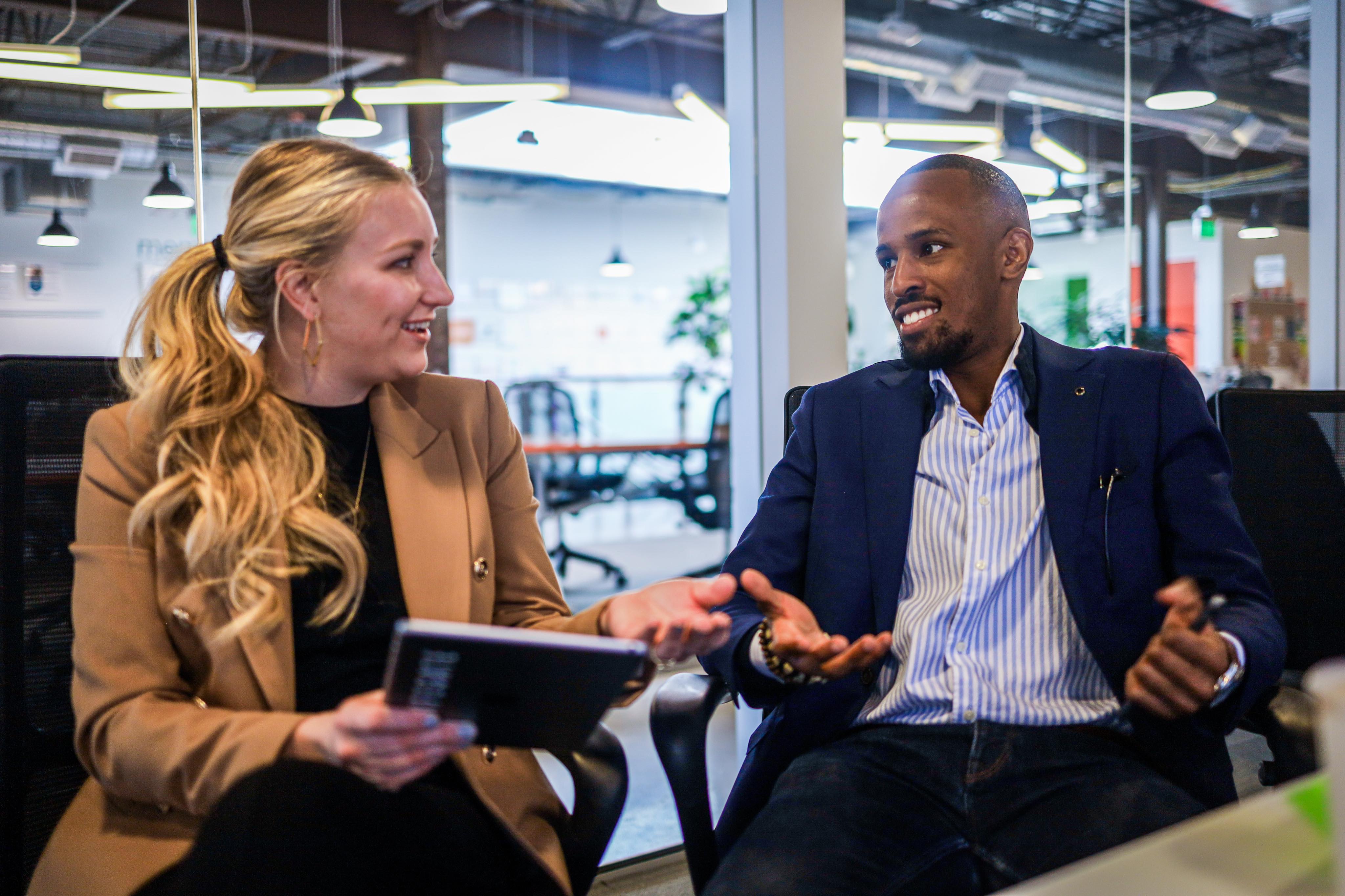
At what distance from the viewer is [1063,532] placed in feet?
4.85

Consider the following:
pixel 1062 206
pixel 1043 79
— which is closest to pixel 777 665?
pixel 1062 206

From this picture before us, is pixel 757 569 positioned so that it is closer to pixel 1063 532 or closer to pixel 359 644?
pixel 1063 532

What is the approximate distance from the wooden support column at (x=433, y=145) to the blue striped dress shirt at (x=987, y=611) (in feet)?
2.68

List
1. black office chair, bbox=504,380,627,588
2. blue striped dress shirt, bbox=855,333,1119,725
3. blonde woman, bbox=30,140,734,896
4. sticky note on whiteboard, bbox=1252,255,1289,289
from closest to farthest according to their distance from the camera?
blonde woman, bbox=30,140,734,896, blue striped dress shirt, bbox=855,333,1119,725, sticky note on whiteboard, bbox=1252,255,1289,289, black office chair, bbox=504,380,627,588

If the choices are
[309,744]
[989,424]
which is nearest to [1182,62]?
[989,424]

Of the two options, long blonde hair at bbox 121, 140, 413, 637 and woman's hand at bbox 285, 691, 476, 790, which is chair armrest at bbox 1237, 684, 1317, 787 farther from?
long blonde hair at bbox 121, 140, 413, 637

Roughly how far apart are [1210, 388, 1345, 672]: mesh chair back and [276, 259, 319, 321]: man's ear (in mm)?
1581

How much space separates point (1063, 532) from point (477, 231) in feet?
35.5

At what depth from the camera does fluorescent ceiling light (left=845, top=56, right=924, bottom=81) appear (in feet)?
15.5

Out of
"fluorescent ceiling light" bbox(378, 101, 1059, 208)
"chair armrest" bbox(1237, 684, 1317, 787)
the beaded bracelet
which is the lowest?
"chair armrest" bbox(1237, 684, 1317, 787)

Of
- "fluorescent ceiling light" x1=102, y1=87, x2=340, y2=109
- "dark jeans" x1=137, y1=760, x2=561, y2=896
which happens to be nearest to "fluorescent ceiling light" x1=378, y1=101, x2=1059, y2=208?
"fluorescent ceiling light" x1=102, y1=87, x2=340, y2=109

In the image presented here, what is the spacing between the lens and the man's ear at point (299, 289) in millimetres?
1347

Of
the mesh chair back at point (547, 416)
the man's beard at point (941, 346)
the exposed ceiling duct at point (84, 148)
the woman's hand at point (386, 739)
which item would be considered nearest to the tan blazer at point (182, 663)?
the woman's hand at point (386, 739)

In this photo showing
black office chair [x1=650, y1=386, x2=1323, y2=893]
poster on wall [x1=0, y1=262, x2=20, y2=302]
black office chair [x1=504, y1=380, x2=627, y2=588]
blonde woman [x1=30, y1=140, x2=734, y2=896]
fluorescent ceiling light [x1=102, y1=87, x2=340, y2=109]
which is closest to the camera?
blonde woman [x1=30, y1=140, x2=734, y2=896]
